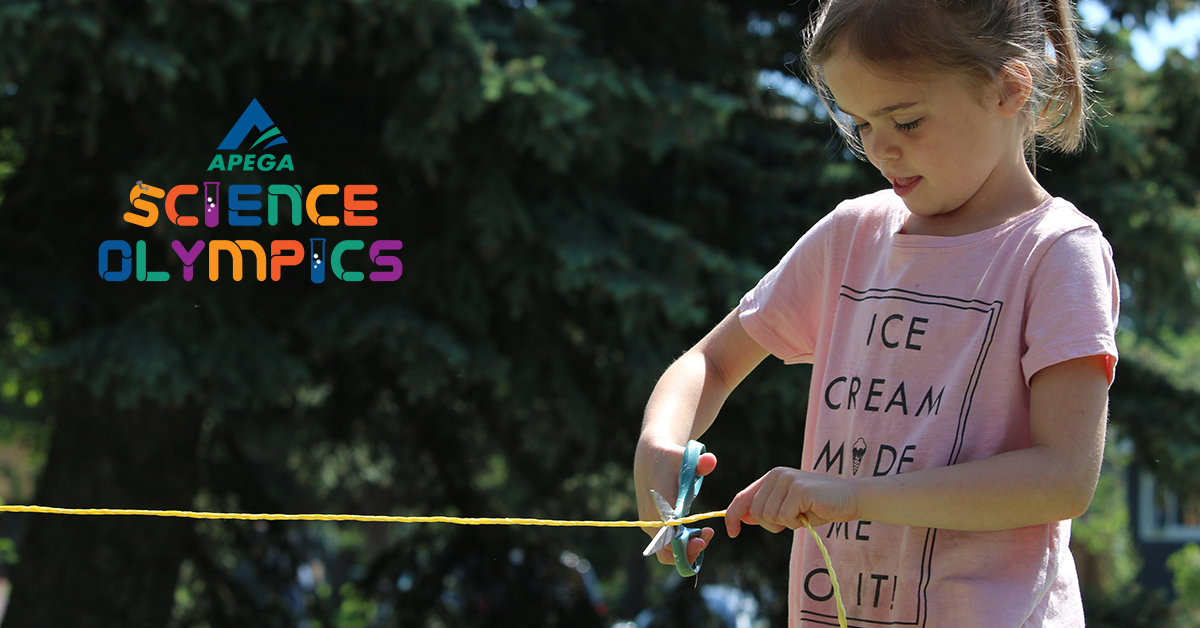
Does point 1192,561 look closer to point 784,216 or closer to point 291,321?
point 784,216

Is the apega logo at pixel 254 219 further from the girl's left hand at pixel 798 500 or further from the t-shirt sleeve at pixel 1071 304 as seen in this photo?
the t-shirt sleeve at pixel 1071 304

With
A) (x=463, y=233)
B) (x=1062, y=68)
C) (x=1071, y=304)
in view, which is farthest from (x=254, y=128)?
(x=1071, y=304)

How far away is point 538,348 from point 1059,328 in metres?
2.93

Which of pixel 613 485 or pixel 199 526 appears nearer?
pixel 199 526

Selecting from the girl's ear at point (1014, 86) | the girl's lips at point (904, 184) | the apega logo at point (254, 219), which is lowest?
the girl's lips at point (904, 184)

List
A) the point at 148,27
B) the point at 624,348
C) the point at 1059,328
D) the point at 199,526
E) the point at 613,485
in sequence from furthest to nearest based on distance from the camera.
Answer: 1. the point at 613,485
2. the point at 199,526
3. the point at 624,348
4. the point at 148,27
5. the point at 1059,328

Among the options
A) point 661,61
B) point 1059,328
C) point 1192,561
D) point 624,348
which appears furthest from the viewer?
point 1192,561

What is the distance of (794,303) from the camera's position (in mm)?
1321

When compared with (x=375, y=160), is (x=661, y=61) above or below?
above

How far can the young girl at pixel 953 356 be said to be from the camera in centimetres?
98

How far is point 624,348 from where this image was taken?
12.4ft

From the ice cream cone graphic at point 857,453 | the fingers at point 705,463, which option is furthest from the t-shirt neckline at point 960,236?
the fingers at point 705,463

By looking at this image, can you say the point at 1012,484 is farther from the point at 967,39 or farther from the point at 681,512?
the point at 967,39

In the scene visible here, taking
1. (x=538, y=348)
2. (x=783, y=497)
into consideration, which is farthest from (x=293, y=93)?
(x=783, y=497)
